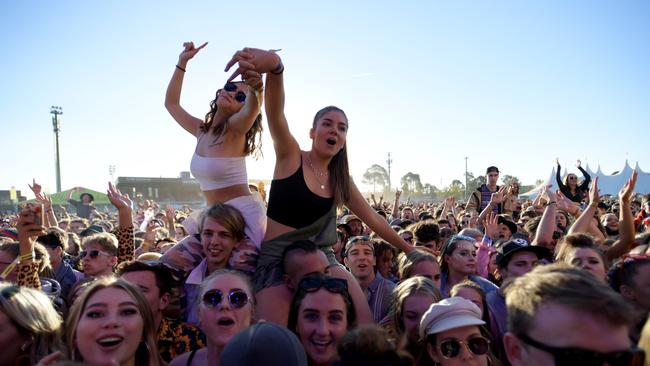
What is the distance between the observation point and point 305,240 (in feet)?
9.40

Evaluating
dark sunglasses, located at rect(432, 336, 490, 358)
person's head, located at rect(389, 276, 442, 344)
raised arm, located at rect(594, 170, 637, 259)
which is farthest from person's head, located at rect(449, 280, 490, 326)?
raised arm, located at rect(594, 170, 637, 259)

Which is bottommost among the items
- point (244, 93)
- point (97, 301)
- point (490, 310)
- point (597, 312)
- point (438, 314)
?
point (490, 310)

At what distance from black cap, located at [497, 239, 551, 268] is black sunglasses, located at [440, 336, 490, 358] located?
1.70 metres

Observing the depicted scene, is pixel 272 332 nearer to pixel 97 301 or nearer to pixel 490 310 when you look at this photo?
pixel 97 301

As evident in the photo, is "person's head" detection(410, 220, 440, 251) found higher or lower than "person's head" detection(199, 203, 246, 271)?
lower

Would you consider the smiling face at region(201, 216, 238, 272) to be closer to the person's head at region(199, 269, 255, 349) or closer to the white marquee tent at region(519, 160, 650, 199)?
the person's head at region(199, 269, 255, 349)

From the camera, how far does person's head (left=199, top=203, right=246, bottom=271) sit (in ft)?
9.91

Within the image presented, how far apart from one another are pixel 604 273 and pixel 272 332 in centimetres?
298

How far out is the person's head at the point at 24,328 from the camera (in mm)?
2182

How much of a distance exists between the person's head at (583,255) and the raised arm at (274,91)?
2.26 m

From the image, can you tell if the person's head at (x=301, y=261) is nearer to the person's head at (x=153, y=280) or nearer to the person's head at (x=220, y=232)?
the person's head at (x=220, y=232)

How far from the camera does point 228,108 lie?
126 inches

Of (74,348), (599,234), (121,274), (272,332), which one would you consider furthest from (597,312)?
(599,234)

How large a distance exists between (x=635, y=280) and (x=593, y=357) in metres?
2.05
